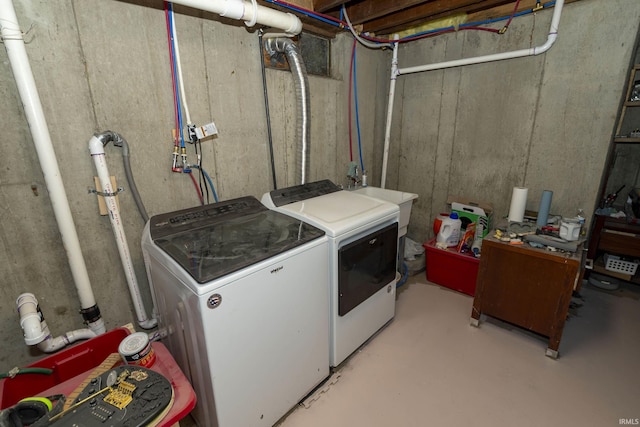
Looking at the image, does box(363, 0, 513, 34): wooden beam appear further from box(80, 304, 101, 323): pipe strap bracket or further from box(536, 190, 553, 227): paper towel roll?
box(80, 304, 101, 323): pipe strap bracket

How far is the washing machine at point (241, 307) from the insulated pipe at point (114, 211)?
0.12 meters

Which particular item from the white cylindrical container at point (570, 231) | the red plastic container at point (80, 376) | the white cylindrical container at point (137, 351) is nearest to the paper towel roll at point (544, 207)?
the white cylindrical container at point (570, 231)

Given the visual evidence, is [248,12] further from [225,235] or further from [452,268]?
[452,268]

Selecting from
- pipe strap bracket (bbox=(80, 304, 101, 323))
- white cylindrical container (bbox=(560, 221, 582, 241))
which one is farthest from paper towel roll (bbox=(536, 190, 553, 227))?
pipe strap bracket (bbox=(80, 304, 101, 323))

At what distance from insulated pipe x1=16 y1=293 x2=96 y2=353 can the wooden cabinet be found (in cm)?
235

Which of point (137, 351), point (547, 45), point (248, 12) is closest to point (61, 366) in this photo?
point (137, 351)

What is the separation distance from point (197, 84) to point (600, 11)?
2.67 m

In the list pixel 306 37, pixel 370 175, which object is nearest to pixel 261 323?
pixel 306 37

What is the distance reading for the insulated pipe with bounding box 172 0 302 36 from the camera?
4.38ft

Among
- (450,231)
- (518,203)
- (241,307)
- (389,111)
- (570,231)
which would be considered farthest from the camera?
(389,111)

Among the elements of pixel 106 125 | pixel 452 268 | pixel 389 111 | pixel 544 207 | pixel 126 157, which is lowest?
pixel 452 268

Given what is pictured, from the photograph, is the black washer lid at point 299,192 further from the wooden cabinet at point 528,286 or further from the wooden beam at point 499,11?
the wooden beam at point 499,11

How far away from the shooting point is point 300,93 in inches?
78.6

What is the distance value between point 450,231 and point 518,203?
1.79 ft
